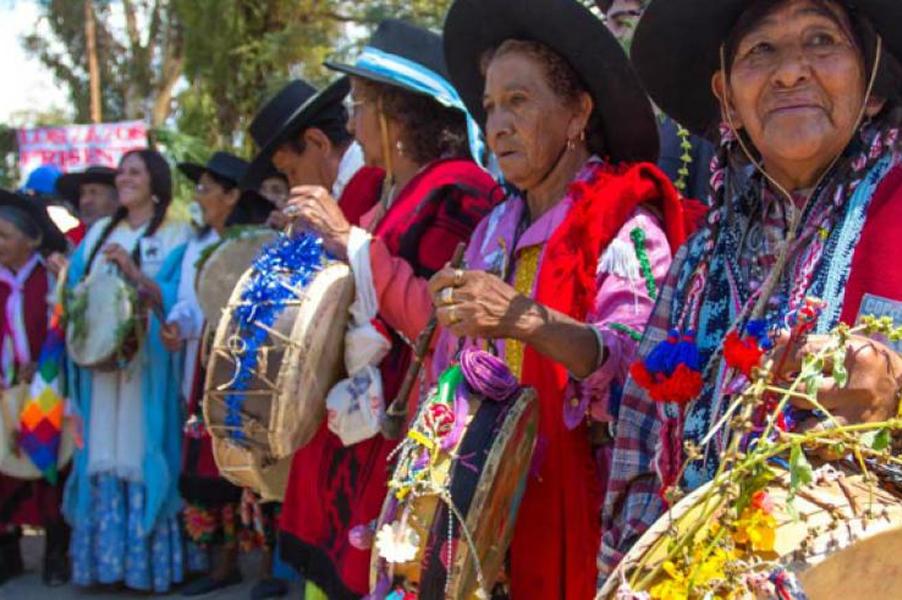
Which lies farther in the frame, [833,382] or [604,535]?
[604,535]

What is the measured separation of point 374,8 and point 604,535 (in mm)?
11503

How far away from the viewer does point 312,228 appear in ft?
12.3

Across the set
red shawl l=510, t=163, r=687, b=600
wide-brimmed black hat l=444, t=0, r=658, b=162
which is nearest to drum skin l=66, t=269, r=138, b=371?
wide-brimmed black hat l=444, t=0, r=658, b=162

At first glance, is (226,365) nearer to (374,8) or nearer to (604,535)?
(604,535)

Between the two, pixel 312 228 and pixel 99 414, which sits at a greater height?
pixel 312 228

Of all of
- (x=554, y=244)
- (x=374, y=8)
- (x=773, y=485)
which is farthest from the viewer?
(x=374, y=8)

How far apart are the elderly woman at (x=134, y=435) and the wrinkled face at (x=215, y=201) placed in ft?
0.52

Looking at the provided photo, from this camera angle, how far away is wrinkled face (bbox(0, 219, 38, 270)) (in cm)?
726

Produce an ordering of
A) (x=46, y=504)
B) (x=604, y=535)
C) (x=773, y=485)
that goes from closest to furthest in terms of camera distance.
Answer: (x=773, y=485) < (x=604, y=535) < (x=46, y=504)

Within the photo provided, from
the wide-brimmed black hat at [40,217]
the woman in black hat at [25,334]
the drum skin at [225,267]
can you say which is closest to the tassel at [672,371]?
the drum skin at [225,267]

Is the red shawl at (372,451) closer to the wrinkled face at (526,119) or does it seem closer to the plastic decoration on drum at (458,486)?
the wrinkled face at (526,119)

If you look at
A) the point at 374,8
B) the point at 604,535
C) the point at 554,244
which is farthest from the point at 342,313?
the point at 374,8

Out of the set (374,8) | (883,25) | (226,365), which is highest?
(374,8)

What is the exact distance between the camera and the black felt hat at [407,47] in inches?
160
